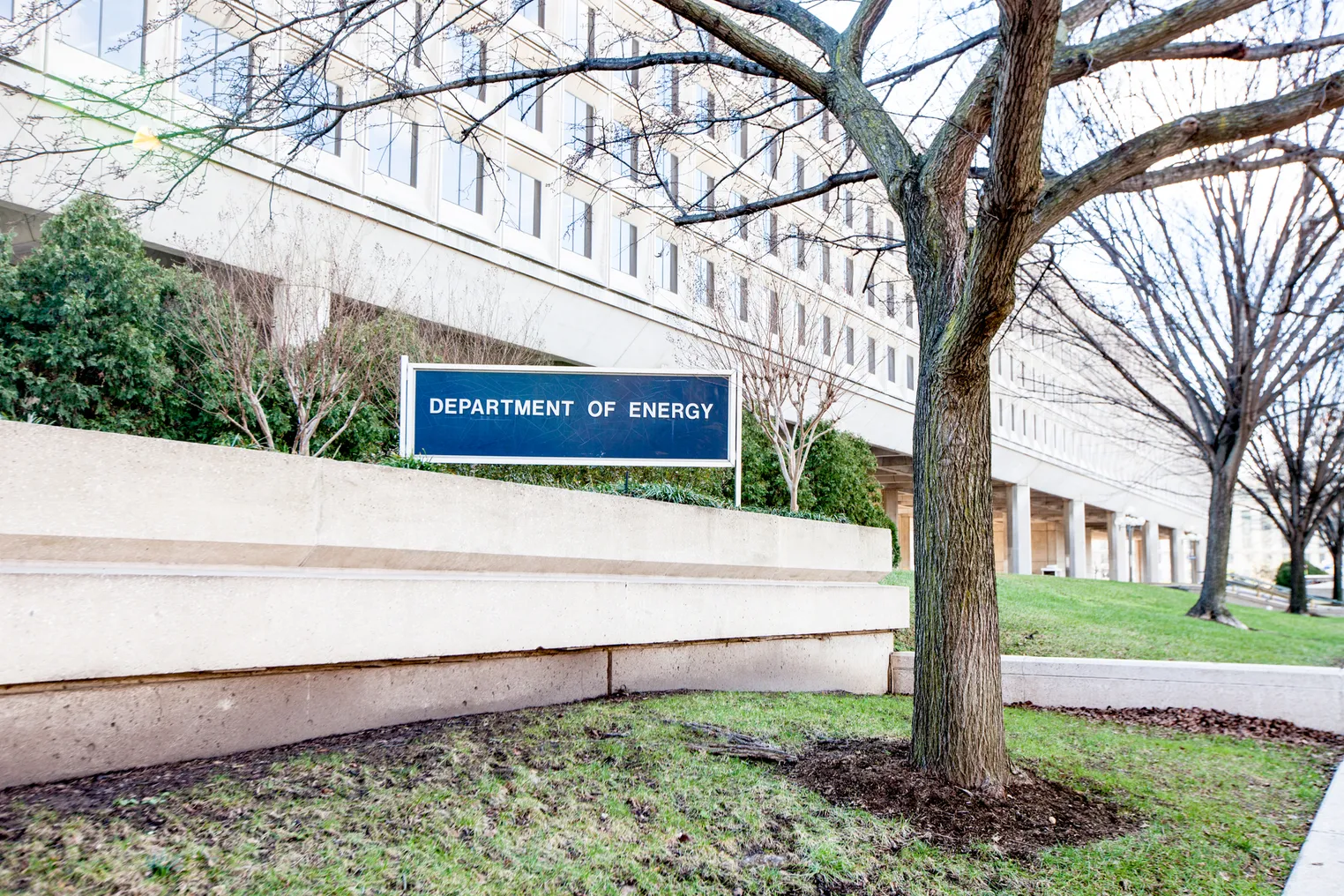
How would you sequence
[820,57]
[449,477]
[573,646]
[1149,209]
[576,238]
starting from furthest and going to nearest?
1. [576,238]
2. [1149,209]
3. [820,57]
4. [573,646]
5. [449,477]

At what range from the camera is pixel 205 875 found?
3090mm

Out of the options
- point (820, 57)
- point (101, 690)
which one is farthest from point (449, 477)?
point (820, 57)

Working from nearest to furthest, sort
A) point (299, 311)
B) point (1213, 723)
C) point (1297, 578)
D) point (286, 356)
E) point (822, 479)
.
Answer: point (1213, 723) → point (286, 356) → point (299, 311) → point (822, 479) → point (1297, 578)

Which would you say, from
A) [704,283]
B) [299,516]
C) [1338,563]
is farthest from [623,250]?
[1338,563]

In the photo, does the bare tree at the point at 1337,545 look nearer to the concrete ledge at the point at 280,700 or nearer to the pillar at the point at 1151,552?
the pillar at the point at 1151,552

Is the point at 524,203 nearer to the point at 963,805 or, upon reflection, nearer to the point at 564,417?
the point at 564,417

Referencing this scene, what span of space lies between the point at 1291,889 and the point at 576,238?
2002 cm

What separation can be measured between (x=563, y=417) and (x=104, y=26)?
11722mm

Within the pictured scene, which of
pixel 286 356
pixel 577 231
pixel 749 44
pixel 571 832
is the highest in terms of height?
pixel 577 231

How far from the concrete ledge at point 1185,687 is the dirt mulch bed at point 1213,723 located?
0.10m

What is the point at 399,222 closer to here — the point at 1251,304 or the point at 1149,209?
the point at 1149,209

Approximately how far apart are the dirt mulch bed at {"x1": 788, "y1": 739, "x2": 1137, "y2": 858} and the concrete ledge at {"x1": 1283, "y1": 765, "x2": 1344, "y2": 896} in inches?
29.0

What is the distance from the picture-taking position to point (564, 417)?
742cm

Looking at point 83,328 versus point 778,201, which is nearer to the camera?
point 778,201
